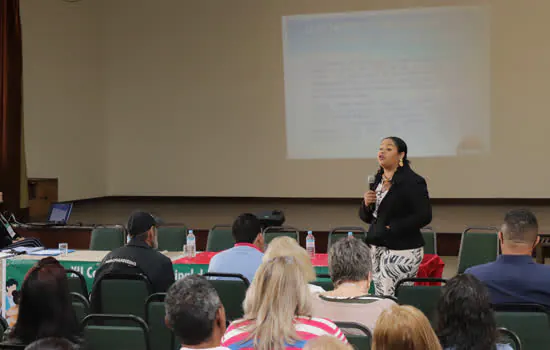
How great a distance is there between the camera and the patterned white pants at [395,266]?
411 cm

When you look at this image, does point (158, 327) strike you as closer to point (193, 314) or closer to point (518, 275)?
point (193, 314)

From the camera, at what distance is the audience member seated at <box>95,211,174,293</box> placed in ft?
12.8

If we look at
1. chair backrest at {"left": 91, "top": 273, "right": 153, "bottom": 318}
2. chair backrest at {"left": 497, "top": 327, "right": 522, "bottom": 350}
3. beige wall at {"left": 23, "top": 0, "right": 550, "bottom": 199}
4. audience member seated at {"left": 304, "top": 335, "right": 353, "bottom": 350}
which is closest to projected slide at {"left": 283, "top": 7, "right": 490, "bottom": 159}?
beige wall at {"left": 23, "top": 0, "right": 550, "bottom": 199}

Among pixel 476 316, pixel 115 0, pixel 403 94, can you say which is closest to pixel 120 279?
pixel 476 316

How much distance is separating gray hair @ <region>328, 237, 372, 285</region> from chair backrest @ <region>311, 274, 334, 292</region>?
0.83m

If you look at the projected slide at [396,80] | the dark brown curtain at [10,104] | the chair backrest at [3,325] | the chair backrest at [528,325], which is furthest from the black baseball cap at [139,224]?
the projected slide at [396,80]

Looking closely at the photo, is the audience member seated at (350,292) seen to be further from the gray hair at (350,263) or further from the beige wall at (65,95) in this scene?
the beige wall at (65,95)

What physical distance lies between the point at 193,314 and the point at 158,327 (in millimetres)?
1295

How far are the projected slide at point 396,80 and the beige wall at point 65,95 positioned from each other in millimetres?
4001

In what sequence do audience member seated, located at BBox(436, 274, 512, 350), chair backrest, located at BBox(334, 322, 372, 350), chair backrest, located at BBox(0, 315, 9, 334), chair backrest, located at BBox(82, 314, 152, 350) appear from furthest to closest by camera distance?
chair backrest, located at BBox(0, 315, 9, 334) → chair backrest, located at BBox(82, 314, 152, 350) → chair backrest, located at BBox(334, 322, 372, 350) → audience member seated, located at BBox(436, 274, 512, 350)

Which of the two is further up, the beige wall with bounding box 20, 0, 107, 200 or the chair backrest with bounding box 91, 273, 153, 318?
the beige wall with bounding box 20, 0, 107, 200

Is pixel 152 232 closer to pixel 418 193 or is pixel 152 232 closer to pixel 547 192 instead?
pixel 418 193

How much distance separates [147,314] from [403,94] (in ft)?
27.1

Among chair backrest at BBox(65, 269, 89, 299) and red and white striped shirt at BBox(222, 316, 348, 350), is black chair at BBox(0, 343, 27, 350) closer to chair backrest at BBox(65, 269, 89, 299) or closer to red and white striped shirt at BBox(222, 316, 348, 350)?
red and white striped shirt at BBox(222, 316, 348, 350)
